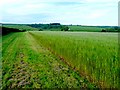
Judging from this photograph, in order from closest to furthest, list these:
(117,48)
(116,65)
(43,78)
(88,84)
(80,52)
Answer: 1. (116,65)
2. (117,48)
3. (88,84)
4. (43,78)
5. (80,52)

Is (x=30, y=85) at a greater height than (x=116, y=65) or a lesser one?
lesser

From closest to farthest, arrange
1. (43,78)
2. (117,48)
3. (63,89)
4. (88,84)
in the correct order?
(117,48), (63,89), (88,84), (43,78)

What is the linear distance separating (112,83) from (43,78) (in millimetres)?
3836

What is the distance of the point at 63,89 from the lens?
9570mm

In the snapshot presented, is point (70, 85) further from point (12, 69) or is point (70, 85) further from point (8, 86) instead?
point (12, 69)

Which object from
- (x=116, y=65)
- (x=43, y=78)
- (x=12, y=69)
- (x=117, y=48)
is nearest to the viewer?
(x=116, y=65)

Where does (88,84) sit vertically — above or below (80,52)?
below

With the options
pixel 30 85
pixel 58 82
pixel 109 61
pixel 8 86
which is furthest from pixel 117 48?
pixel 8 86

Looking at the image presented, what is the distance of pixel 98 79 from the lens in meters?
9.63

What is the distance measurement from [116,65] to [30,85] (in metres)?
3.62

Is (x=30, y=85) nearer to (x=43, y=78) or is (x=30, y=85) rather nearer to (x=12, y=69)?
(x=43, y=78)

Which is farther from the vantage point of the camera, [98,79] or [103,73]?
[98,79]

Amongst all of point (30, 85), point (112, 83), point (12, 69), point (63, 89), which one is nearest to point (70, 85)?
point (63, 89)

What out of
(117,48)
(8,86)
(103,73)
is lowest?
(8,86)
